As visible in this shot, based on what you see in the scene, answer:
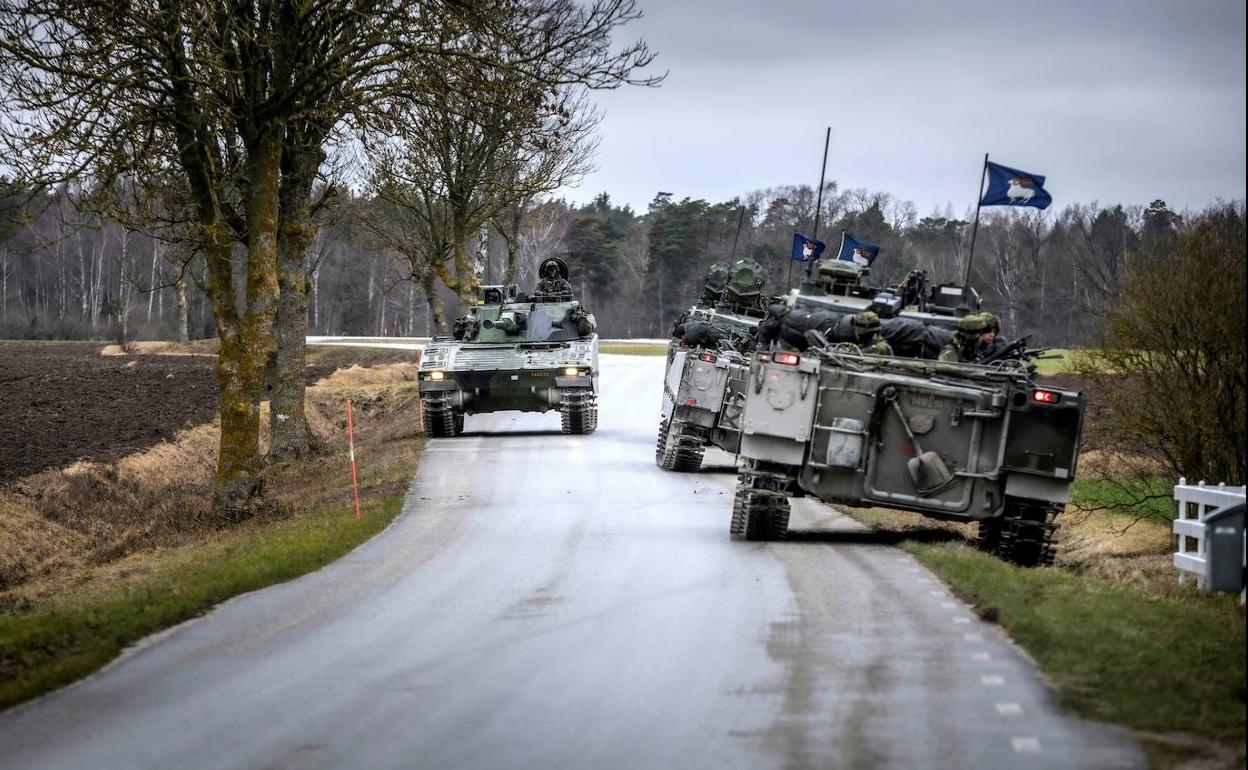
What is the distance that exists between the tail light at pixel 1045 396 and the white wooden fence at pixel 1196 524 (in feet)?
5.03

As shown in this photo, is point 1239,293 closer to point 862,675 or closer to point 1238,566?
point 862,675

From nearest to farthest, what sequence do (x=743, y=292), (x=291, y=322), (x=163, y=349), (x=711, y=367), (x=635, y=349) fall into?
(x=711, y=367) < (x=743, y=292) < (x=291, y=322) < (x=163, y=349) < (x=635, y=349)

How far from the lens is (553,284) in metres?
28.0

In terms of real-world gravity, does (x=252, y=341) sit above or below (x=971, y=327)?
below

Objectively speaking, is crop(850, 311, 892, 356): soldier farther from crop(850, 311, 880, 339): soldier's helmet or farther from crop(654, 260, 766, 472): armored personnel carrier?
crop(654, 260, 766, 472): armored personnel carrier

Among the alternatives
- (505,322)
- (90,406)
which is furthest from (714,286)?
(90,406)

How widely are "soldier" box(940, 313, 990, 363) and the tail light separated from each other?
116cm

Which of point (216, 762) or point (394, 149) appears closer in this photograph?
point (216, 762)

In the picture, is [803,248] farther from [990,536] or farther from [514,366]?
[990,536]

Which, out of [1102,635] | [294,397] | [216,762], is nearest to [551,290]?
[294,397]

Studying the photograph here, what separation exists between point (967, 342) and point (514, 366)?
12.3 m

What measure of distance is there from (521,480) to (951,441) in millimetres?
7350

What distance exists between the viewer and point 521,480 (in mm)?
19453

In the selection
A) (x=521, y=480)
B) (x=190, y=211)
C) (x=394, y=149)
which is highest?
(x=394, y=149)
